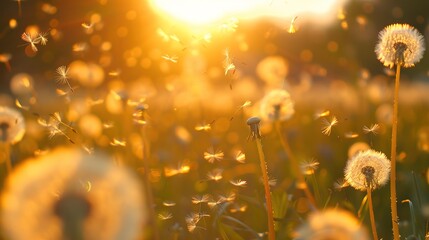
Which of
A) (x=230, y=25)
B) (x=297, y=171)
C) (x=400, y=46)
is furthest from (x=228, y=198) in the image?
(x=400, y=46)

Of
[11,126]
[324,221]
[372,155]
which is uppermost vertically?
[372,155]

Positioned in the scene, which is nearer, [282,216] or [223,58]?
[223,58]

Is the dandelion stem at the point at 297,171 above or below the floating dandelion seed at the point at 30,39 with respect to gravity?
above

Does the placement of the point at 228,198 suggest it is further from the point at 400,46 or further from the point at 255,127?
the point at 400,46

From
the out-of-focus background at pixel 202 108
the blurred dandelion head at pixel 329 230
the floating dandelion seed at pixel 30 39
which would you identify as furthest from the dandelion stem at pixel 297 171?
the floating dandelion seed at pixel 30 39

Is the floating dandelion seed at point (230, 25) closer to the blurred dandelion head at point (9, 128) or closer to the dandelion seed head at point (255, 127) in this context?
the dandelion seed head at point (255, 127)

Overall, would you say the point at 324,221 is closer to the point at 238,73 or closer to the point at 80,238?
the point at 80,238

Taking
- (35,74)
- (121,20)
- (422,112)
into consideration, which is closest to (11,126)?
(121,20)
